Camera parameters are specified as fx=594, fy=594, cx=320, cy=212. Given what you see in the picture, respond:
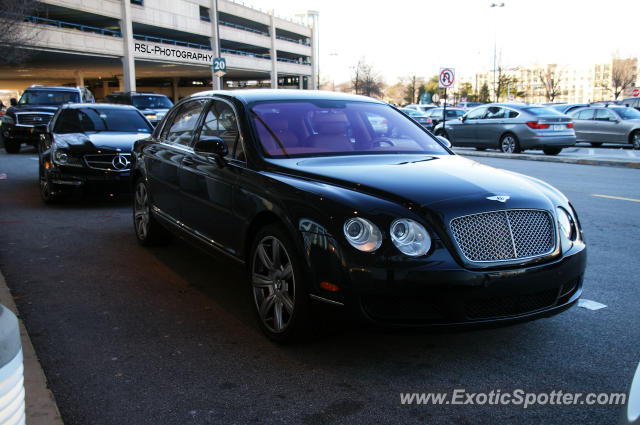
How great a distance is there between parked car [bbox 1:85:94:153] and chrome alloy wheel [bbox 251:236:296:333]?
16.9 metres

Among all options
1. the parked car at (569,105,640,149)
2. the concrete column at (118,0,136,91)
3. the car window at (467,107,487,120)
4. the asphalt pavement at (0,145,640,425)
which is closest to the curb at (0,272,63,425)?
the asphalt pavement at (0,145,640,425)

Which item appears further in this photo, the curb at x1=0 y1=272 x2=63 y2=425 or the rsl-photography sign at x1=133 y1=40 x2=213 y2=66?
the rsl-photography sign at x1=133 y1=40 x2=213 y2=66

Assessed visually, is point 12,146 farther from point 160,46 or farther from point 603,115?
point 160,46

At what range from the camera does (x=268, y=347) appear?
3643mm

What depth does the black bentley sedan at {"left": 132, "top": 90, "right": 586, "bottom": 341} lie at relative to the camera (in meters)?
3.08

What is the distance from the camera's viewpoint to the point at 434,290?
304cm

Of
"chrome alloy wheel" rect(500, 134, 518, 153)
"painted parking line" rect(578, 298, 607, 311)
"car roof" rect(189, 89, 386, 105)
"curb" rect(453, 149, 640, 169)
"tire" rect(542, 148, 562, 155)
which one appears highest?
"car roof" rect(189, 89, 386, 105)

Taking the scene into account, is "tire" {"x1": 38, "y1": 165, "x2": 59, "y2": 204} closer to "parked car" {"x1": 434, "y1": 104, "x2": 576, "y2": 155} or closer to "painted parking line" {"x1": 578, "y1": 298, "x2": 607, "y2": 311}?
"painted parking line" {"x1": 578, "y1": 298, "x2": 607, "y2": 311}

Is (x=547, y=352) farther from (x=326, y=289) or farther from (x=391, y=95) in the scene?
(x=391, y=95)

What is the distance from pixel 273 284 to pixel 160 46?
170 ft

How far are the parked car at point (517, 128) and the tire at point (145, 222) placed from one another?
13.7 m

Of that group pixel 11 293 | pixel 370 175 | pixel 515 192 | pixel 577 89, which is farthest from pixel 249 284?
pixel 577 89

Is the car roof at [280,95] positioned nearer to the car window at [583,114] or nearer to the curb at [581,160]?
the curb at [581,160]

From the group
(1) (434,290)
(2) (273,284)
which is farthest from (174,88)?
(1) (434,290)
